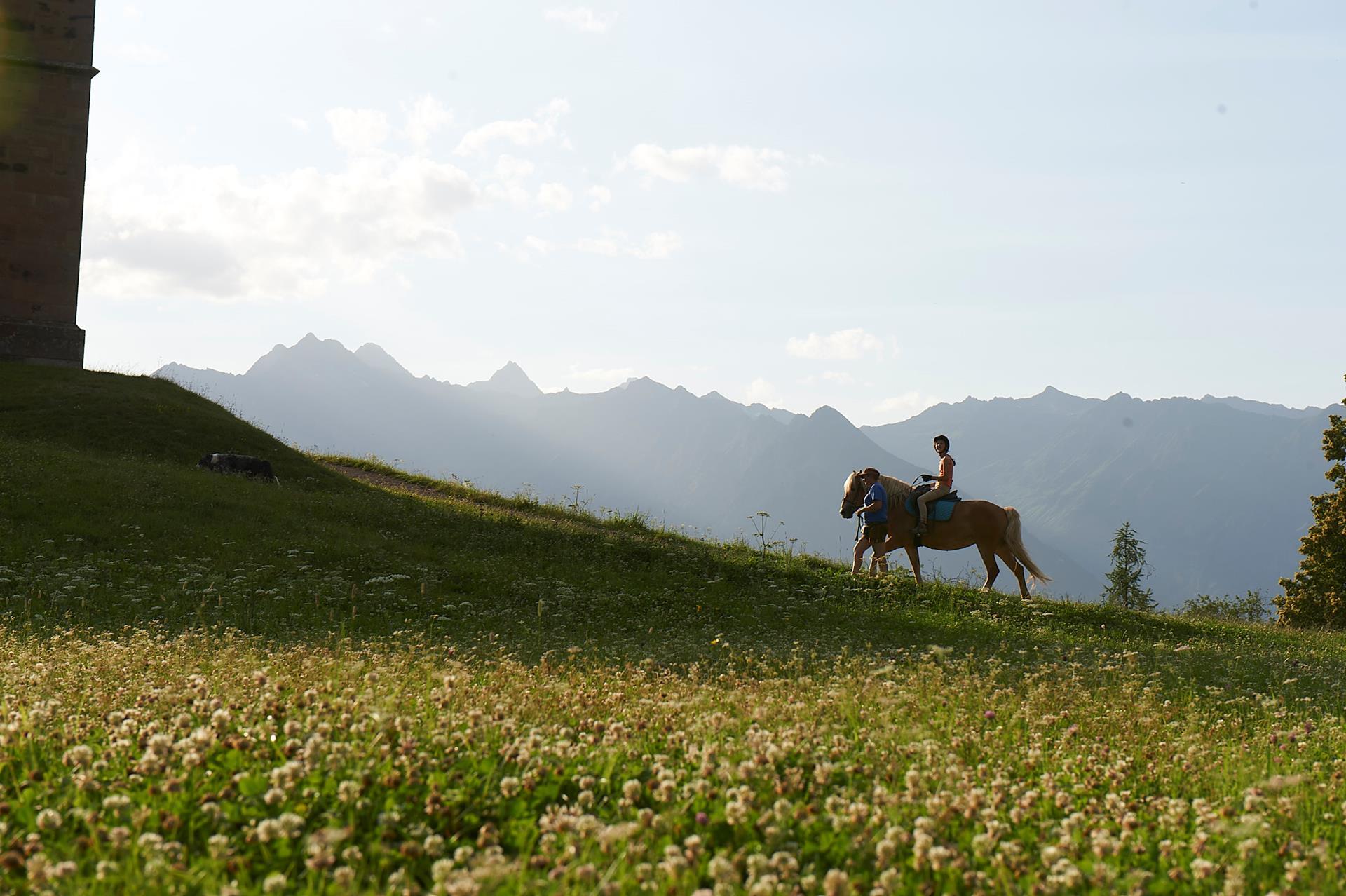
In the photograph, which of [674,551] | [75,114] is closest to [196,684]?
[674,551]

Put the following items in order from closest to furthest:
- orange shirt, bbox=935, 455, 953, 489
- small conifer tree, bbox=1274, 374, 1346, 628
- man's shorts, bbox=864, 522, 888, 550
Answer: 1. orange shirt, bbox=935, 455, 953, 489
2. man's shorts, bbox=864, 522, 888, 550
3. small conifer tree, bbox=1274, 374, 1346, 628

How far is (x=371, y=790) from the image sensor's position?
14.9 feet

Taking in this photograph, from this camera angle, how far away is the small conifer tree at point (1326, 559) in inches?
1240

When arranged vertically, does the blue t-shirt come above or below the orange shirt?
below

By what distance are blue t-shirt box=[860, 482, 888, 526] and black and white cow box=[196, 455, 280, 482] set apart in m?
14.9

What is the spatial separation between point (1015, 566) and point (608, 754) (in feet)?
56.0

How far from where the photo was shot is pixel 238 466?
972 inches

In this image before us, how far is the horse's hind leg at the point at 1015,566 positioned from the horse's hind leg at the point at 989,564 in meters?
0.18

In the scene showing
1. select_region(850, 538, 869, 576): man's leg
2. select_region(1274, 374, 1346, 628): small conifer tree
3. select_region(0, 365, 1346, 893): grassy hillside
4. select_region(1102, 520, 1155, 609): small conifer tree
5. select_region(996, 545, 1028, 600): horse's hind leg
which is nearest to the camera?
select_region(0, 365, 1346, 893): grassy hillside

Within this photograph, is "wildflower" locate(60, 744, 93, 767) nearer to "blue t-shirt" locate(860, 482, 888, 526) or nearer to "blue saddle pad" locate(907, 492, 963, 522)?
"blue t-shirt" locate(860, 482, 888, 526)

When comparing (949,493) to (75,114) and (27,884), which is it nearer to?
(27,884)

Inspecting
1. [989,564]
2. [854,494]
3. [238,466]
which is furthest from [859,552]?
[238,466]

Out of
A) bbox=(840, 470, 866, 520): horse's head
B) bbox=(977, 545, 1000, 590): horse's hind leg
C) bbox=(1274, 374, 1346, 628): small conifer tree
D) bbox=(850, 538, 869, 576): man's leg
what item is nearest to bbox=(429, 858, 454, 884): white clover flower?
bbox=(850, 538, 869, 576): man's leg

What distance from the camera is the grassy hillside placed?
3.94m
